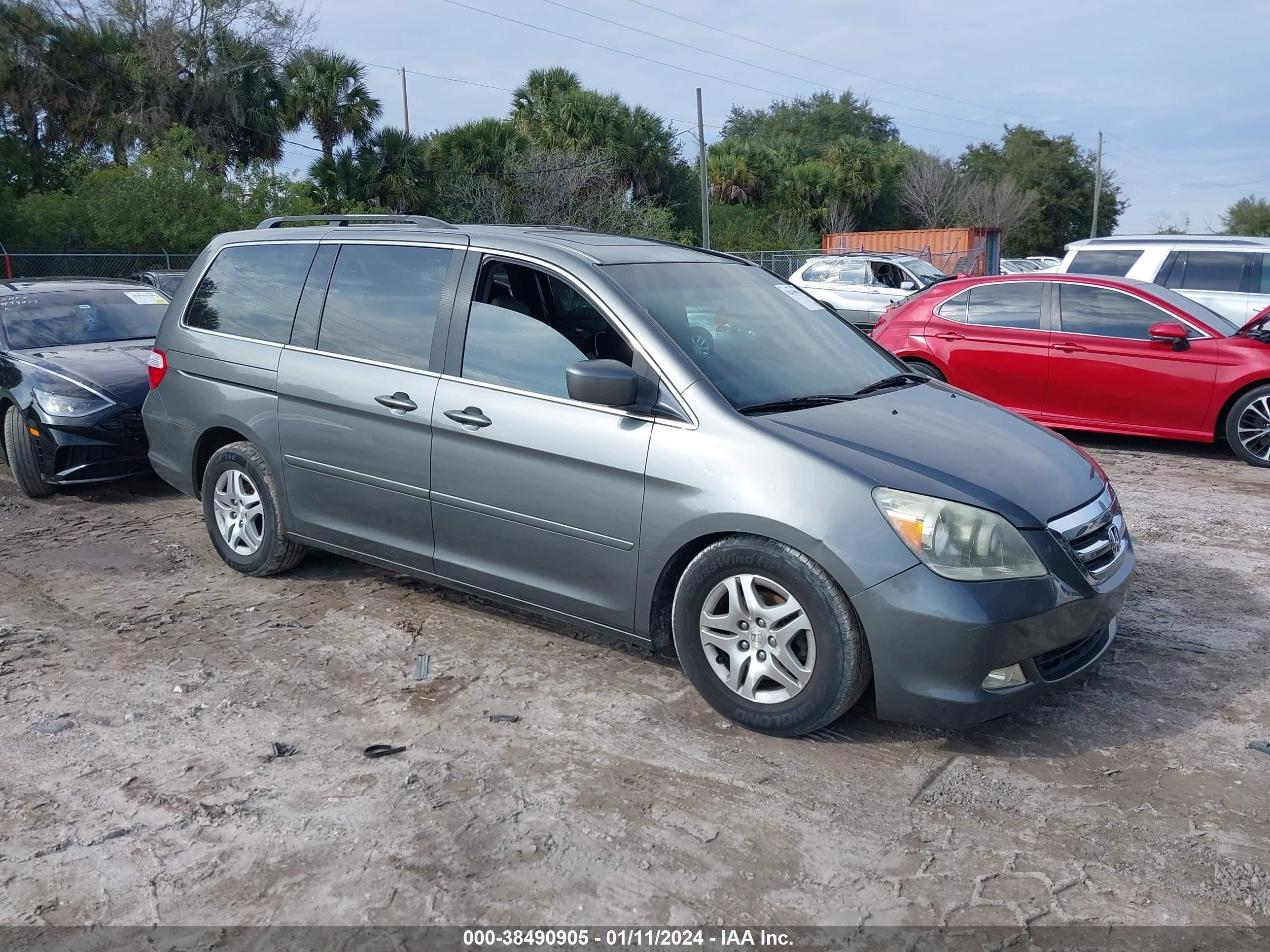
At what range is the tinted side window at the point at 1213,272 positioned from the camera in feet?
36.5

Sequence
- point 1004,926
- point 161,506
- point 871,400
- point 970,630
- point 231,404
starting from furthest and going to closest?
point 161,506 → point 231,404 → point 871,400 → point 970,630 → point 1004,926

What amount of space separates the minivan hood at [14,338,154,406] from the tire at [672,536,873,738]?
4.84 metres

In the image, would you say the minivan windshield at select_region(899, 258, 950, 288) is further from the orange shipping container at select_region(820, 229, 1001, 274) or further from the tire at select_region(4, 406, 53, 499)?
the tire at select_region(4, 406, 53, 499)

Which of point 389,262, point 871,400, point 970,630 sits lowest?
point 970,630

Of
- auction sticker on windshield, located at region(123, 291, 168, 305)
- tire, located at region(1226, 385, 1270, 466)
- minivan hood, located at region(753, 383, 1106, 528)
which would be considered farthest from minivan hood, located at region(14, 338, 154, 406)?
tire, located at region(1226, 385, 1270, 466)

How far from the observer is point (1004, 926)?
9.03ft

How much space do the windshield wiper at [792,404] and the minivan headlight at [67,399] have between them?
516 centimetres

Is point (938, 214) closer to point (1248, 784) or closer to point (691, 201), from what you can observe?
point (691, 201)

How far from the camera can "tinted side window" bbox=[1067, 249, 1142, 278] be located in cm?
1169

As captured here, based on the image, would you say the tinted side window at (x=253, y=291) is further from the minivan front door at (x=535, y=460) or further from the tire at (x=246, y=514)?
the minivan front door at (x=535, y=460)

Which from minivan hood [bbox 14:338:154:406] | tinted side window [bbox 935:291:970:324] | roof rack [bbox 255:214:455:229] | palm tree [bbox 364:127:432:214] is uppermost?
palm tree [bbox 364:127:432:214]

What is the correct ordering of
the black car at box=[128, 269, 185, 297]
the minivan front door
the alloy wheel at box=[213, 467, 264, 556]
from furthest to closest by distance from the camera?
the black car at box=[128, 269, 185, 297], the alloy wheel at box=[213, 467, 264, 556], the minivan front door

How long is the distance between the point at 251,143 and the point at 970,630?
3735cm

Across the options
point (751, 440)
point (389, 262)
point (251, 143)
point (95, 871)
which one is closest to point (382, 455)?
point (389, 262)
